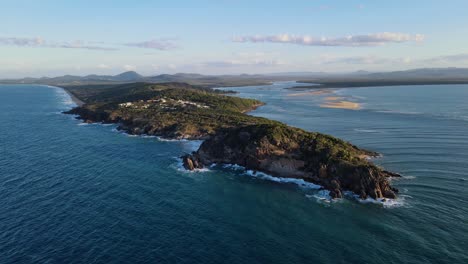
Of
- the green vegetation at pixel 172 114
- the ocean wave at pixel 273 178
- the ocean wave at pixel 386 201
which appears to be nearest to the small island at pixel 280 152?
the green vegetation at pixel 172 114

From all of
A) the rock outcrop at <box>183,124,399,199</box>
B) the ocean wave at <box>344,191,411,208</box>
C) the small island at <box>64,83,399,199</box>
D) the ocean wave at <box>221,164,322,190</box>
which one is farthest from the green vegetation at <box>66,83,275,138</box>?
the ocean wave at <box>344,191,411,208</box>

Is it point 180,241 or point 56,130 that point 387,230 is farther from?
point 56,130

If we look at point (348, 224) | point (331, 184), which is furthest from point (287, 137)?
point (348, 224)

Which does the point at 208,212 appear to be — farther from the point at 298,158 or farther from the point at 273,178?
the point at 298,158

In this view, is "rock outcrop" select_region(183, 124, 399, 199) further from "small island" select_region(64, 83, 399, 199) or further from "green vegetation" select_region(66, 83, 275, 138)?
"green vegetation" select_region(66, 83, 275, 138)

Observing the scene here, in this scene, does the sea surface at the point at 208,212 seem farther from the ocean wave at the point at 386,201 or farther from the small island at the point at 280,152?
the small island at the point at 280,152
